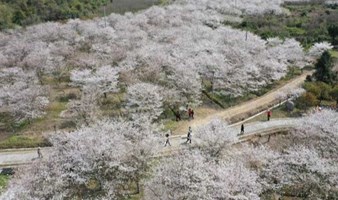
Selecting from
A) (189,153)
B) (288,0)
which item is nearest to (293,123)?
(189,153)

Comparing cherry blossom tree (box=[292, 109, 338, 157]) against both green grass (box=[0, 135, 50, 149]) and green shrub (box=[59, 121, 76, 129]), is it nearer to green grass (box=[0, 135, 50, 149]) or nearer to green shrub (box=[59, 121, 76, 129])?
green shrub (box=[59, 121, 76, 129])

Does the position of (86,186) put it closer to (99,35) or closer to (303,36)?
(99,35)

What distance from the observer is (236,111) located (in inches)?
1588

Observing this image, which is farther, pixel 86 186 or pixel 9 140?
pixel 9 140

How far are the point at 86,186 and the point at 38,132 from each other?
1179 cm

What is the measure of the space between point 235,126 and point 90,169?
16.1 metres

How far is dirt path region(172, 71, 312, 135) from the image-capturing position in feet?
123

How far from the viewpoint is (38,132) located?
37188 mm

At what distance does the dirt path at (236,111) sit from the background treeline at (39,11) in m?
47.5

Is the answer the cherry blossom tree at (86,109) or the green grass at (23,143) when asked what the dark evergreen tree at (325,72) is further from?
the green grass at (23,143)

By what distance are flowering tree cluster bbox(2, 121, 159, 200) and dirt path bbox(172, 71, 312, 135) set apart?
357 inches

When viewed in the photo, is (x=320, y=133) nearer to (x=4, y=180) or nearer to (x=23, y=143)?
(x=4, y=180)

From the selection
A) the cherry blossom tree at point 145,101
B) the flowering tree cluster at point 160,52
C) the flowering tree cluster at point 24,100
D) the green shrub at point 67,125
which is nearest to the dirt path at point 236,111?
the flowering tree cluster at point 160,52

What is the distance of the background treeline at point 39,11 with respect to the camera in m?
76.8
